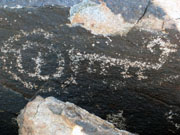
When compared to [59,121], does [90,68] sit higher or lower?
higher

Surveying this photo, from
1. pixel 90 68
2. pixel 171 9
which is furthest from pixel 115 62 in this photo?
pixel 171 9

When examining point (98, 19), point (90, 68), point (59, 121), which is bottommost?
point (59, 121)

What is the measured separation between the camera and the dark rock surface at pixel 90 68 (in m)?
0.93

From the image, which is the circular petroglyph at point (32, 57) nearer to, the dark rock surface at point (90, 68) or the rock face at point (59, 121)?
the dark rock surface at point (90, 68)

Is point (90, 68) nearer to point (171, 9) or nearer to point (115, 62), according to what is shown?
point (115, 62)

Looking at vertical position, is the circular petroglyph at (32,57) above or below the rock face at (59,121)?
above

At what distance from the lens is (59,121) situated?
2.97 ft

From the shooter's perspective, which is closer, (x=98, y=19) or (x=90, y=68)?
(x=98, y=19)

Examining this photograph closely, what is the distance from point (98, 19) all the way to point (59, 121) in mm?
340

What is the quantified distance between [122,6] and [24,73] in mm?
417

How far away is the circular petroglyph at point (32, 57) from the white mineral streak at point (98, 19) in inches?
4.4

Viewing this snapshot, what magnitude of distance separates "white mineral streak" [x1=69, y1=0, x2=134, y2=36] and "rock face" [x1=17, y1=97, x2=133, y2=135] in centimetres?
27

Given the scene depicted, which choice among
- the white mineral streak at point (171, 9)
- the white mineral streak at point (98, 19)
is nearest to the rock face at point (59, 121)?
the white mineral streak at point (98, 19)

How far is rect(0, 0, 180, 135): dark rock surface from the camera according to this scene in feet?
3.06
